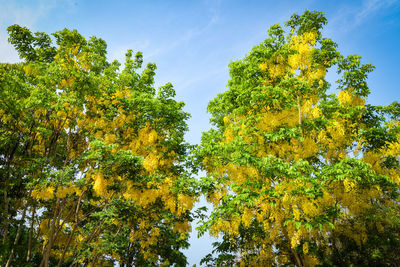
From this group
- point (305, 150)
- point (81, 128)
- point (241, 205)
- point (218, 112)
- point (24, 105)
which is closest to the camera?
point (24, 105)

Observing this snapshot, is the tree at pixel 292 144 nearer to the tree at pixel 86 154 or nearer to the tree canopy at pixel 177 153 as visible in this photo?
the tree canopy at pixel 177 153

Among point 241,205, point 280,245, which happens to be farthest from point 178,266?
point 241,205

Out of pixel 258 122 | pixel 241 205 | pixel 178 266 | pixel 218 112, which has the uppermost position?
pixel 218 112

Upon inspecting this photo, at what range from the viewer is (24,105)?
720 centimetres

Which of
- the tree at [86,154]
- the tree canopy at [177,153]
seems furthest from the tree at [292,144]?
the tree at [86,154]

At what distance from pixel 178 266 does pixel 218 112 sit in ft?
30.2

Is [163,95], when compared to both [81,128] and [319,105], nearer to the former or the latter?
[81,128]

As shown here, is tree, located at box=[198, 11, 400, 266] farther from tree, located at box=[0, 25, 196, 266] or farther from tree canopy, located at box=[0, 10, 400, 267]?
tree, located at box=[0, 25, 196, 266]

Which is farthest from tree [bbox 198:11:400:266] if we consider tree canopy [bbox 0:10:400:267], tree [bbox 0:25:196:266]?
tree [bbox 0:25:196:266]

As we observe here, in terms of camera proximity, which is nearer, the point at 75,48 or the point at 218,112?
the point at 75,48

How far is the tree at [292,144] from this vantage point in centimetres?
809

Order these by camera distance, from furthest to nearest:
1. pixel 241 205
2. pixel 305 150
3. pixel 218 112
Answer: pixel 218 112 → pixel 305 150 → pixel 241 205

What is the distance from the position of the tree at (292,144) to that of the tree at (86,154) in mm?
1986

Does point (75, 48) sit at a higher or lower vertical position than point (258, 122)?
higher
